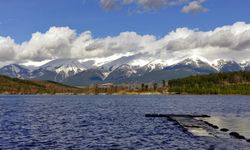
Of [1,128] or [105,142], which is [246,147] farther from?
[1,128]

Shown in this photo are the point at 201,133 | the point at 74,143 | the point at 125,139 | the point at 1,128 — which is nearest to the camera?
the point at 74,143

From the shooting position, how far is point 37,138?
70312mm

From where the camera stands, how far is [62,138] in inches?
2795

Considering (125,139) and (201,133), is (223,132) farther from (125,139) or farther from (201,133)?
(125,139)

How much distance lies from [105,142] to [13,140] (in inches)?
591

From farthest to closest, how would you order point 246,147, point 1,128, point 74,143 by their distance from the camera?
point 1,128, point 74,143, point 246,147

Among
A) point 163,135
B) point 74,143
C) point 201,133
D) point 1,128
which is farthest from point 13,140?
point 201,133

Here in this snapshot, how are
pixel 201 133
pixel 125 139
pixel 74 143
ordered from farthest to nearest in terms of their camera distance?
pixel 201 133 < pixel 125 139 < pixel 74 143

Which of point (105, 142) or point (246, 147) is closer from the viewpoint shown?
point (246, 147)

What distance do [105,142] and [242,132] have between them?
27.0 m

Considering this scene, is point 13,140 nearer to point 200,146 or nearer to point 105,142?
point 105,142

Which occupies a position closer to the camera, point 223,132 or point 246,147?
point 246,147

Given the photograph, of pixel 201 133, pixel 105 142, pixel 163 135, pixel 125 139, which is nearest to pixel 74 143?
pixel 105 142

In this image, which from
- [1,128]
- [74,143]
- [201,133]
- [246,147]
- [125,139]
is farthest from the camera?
[1,128]
